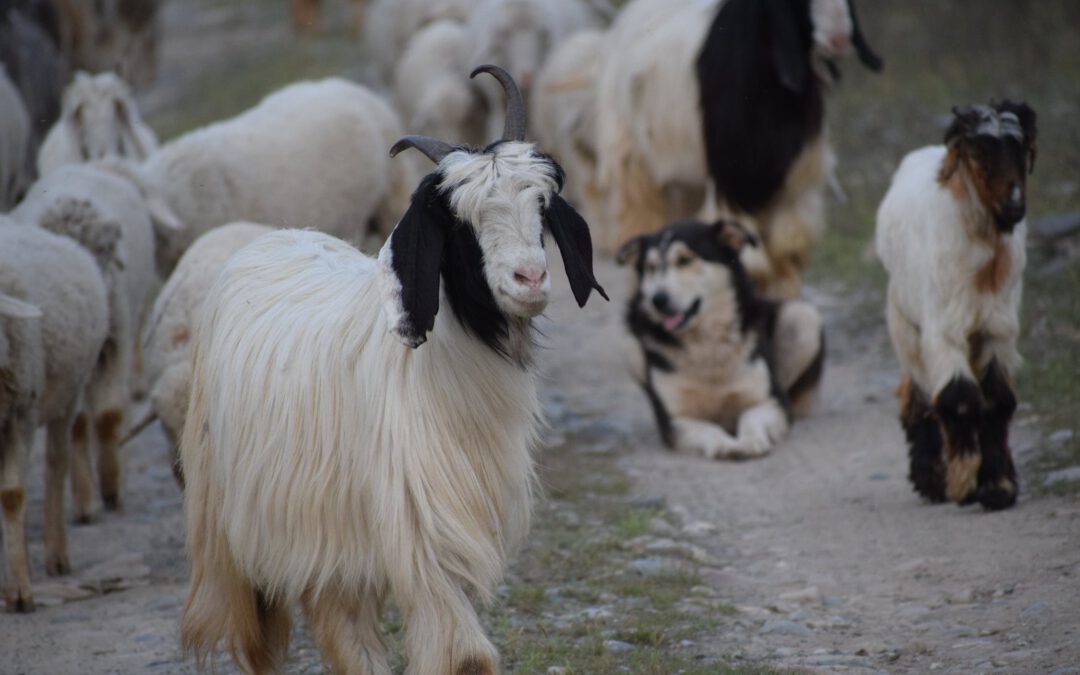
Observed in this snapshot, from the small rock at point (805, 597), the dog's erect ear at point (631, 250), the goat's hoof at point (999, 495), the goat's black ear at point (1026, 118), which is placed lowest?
the small rock at point (805, 597)

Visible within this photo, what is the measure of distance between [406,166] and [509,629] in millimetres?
5044

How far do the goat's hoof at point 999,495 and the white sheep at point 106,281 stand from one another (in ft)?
13.2

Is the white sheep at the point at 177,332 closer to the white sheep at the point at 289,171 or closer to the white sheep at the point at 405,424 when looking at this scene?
the white sheep at the point at 289,171

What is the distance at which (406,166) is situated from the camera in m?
10.1

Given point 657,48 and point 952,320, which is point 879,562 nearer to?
point 952,320

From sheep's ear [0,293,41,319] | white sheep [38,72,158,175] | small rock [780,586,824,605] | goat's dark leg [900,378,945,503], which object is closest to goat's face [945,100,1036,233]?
goat's dark leg [900,378,945,503]

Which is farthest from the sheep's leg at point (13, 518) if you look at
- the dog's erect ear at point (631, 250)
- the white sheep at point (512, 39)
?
the white sheep at point (512, 39)

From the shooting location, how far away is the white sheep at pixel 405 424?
4.27 meters

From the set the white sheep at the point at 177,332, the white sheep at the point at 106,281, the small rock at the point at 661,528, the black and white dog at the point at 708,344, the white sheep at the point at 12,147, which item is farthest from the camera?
the white sheep at the point at 12,147

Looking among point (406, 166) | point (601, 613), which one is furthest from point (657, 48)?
point (601, 613)

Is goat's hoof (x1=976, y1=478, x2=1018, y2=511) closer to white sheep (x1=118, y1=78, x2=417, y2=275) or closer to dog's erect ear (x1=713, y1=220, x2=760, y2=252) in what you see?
dog's erect ear (x1=713, y1=220, x2=760, y2=252)

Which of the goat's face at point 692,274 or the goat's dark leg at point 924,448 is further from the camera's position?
the goat's face at point 692,274

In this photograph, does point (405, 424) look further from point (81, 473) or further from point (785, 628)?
point (81, 473)

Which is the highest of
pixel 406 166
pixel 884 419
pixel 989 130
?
pixel 989 130
